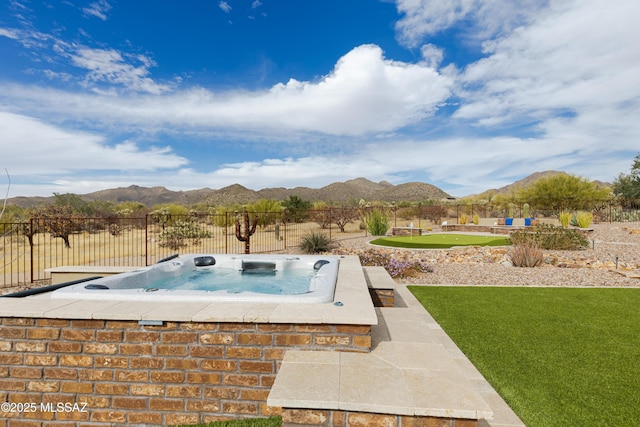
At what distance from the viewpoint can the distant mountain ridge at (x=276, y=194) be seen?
54.6 m

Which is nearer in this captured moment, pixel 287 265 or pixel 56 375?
pixel 56 375

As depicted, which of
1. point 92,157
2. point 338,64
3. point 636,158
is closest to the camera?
point 338,64

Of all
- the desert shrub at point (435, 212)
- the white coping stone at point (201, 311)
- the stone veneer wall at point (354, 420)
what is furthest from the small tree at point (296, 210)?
the stone veneer wall at point (354, 420)

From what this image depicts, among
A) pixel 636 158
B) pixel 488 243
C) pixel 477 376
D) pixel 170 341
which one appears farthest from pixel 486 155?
pixel 170 341

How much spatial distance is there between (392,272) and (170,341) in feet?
18.4

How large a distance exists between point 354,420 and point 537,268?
840 centimetres

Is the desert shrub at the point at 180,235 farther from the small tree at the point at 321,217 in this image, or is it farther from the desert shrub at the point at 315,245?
the small tree at the point at 321,217

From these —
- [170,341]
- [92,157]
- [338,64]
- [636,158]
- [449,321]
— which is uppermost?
[338,64]

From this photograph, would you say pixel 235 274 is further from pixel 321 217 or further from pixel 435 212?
pixel 435 212

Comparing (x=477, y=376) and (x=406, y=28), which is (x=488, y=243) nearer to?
(x=406, y=28)

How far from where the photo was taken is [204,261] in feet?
21.1

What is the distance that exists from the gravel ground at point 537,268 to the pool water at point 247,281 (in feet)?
8.35

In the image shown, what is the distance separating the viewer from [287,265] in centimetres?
637

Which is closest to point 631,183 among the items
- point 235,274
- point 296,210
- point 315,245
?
point 296,210
